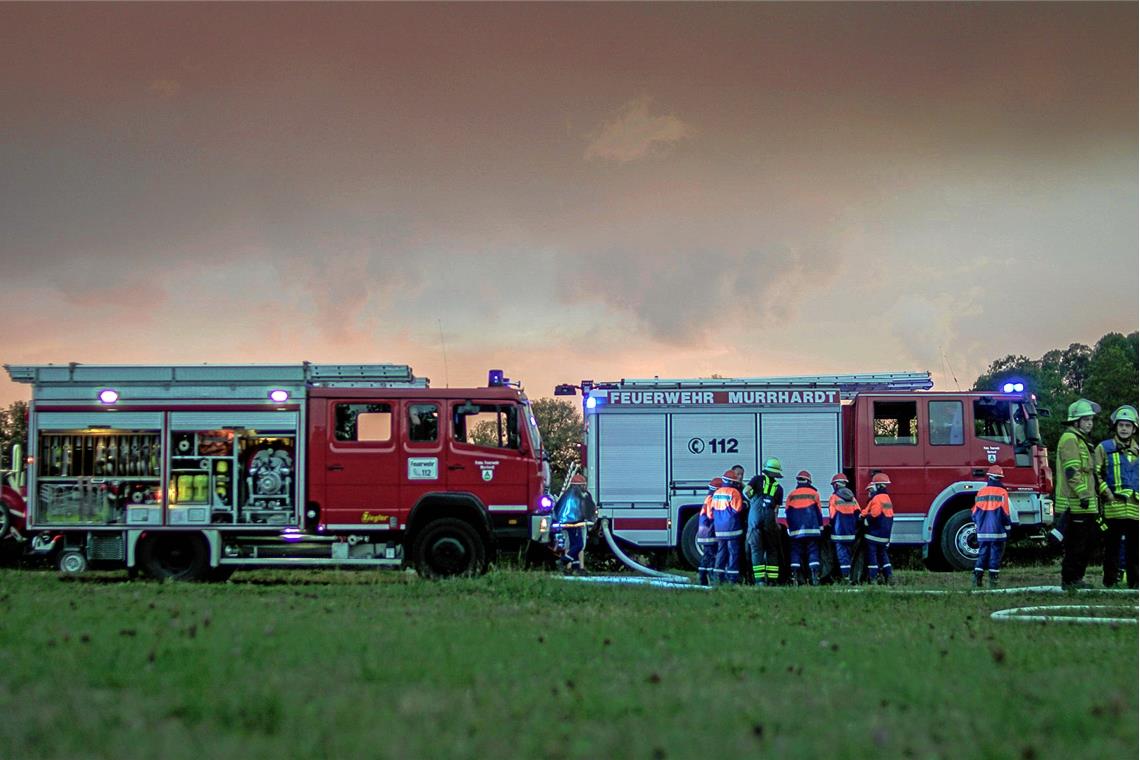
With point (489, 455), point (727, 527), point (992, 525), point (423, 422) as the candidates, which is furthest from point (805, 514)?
point (423, 422)

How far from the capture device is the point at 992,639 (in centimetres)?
862

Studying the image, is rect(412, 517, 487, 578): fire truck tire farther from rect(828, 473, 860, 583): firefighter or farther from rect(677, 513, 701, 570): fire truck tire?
rect(828, 473, 860, 583): firefighter

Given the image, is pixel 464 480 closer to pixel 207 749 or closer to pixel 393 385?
pixel 393 385

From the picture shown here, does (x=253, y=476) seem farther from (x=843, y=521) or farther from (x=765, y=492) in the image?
(x=843, y=521)

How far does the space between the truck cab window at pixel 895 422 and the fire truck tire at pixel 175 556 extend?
9.99 meters

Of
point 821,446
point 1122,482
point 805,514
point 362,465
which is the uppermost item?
point 821,446

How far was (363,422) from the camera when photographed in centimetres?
1600

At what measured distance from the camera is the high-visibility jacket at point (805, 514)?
1580 centimetres

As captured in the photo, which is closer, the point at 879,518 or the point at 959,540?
the point at 879,518

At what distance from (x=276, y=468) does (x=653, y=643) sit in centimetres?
880

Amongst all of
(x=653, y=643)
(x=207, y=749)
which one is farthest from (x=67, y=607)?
(x=207, y=749)

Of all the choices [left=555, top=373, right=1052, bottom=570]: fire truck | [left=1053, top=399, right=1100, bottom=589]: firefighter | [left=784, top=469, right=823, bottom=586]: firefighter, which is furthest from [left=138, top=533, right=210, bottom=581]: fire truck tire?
[left=1053, top=399, right=1100, bottom=589]: firefighter

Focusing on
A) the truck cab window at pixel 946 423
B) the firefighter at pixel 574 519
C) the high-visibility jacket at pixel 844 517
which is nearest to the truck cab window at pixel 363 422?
the firefighter at pixel 574 519

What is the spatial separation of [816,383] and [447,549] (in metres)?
6.80
